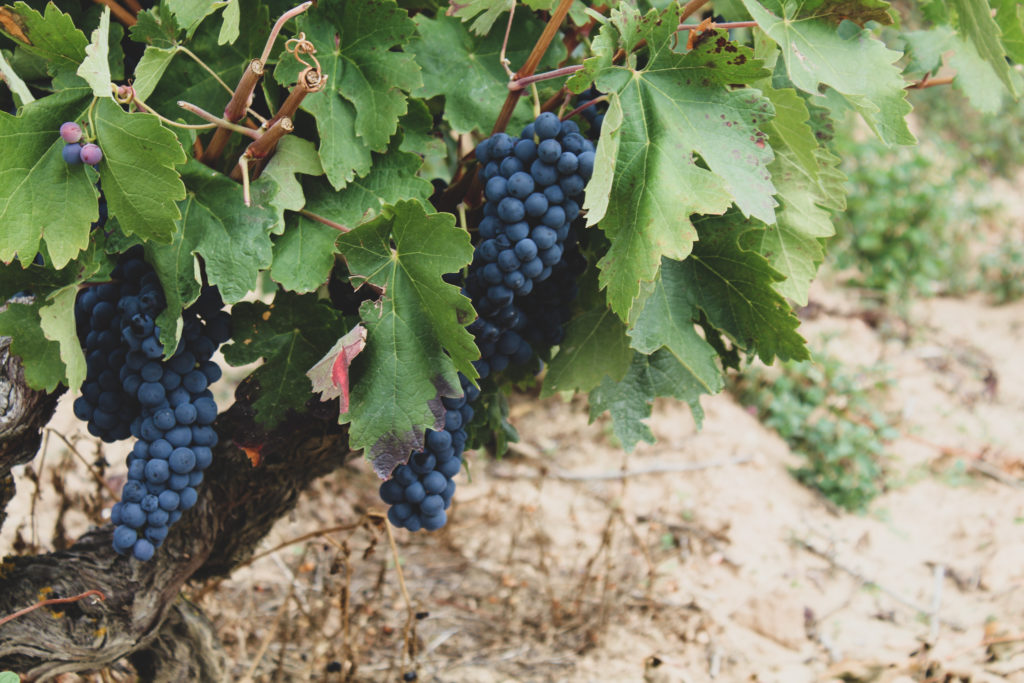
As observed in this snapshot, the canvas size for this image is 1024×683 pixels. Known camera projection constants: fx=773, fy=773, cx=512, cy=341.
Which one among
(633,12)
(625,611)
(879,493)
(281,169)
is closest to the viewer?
(633,12)

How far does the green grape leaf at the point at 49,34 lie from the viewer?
3.40 feet

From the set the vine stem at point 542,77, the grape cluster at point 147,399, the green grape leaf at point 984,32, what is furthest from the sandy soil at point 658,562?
the green grape leaf at point 984,32

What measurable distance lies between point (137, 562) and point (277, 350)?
0.64 metres

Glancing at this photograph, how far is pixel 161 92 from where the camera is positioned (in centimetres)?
128

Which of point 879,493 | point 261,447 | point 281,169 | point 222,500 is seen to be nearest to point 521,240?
point 281,169

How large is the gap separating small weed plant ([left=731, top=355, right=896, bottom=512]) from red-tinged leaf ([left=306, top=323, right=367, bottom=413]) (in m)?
2.94

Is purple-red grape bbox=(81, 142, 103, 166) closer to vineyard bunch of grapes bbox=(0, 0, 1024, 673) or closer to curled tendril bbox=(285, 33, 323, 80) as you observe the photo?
vineyard bunch of grapes bbox=(0, 0, 1024, 673)

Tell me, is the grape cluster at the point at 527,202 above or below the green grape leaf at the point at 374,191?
above

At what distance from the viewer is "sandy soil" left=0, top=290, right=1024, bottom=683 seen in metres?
2.40

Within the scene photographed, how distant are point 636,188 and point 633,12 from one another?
0.25 metres

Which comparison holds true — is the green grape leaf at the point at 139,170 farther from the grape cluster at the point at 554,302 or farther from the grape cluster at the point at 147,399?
the grape cluster at the point at 554,302

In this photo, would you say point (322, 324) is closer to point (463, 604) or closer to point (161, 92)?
point (161, 92)

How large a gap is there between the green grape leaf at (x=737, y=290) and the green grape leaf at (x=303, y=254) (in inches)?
23.0

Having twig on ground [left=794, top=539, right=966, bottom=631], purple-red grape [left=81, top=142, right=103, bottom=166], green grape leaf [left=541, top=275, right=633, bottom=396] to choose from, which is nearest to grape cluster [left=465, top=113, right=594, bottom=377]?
green grape leaf [left=541, top=275, right=633, bottom=396]
